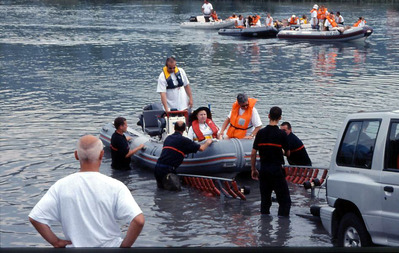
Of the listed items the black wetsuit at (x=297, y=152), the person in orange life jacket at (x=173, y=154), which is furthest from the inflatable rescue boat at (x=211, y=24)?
the person in orange life jacket at (x=173, y=154)

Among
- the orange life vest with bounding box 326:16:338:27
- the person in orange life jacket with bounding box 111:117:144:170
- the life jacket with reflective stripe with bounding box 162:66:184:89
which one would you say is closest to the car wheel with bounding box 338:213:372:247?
the person in orange life jacket with bounding box 111:117:144:170

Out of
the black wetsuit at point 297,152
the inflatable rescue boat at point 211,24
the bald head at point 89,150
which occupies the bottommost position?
the inflatable rescue boat at point 211,24

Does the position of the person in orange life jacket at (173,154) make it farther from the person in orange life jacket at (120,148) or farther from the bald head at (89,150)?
the bald head at (89,150)

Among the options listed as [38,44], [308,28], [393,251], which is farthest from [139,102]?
[308,28]

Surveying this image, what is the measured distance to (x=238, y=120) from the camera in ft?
44.5

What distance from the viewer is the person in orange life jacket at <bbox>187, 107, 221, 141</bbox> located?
13531 mm

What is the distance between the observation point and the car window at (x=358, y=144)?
7750 millimetres

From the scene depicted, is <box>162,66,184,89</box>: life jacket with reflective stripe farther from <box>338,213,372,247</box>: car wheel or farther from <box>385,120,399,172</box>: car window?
<box>385,120,399,172</box>: car window

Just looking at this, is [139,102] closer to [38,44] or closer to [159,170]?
[159,170]

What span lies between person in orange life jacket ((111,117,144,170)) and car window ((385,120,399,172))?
7320 millimetres

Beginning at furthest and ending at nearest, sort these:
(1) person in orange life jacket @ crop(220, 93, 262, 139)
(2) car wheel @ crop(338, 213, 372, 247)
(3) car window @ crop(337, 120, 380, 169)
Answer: (1) person in orange life jacket @ crop(220, 93, 262, 139) → (3) car window @ crop(337, 120, 380, 169) → (2) car wheel @ crop(338, 213, 372, 247)

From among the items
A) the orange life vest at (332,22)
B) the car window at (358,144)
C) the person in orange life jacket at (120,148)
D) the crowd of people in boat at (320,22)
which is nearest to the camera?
the car window at (358,144)

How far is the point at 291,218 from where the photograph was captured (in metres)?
10.8

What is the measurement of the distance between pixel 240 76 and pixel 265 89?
4.56m
